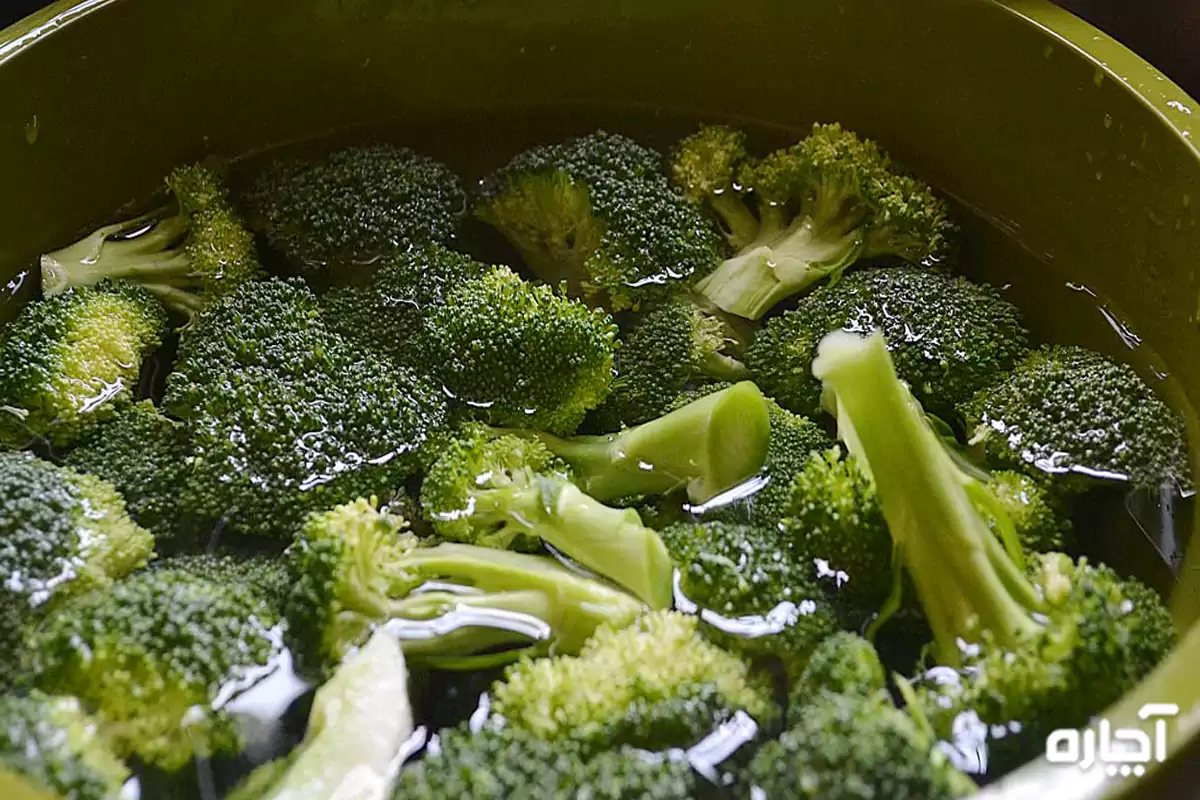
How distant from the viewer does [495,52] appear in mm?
1330

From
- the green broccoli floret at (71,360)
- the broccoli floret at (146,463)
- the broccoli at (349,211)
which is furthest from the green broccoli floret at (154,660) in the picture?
the broccoli at (349,211)

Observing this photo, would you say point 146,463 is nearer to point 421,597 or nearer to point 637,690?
point 421,597

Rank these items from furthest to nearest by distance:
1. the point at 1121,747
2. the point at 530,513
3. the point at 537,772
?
the point at 530,513, the point at 537,772, the point at 1121,747

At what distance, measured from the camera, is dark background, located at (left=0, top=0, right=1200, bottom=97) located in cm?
125

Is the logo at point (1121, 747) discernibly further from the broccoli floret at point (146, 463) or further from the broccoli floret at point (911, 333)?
the broccoli floret at point (146, 463)

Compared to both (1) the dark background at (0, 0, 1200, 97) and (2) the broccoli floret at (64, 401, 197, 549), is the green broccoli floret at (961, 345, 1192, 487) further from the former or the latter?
(2) the broccoli floret at (64, 401, 197, 549)

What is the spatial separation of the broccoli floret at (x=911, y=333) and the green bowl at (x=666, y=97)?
0.09 metres

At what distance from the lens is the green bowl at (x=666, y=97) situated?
3.53 ft

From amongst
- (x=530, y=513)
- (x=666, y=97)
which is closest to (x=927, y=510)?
(x=530, y=513)

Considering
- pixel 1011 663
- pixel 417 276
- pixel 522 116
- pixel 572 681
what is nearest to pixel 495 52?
pixel 522 116

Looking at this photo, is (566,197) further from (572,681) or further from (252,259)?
(572,681)

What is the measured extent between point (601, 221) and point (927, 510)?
1.74ft

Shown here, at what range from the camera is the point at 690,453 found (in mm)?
1026

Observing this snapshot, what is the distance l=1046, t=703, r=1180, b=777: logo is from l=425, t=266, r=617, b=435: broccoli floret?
1.88 feet
